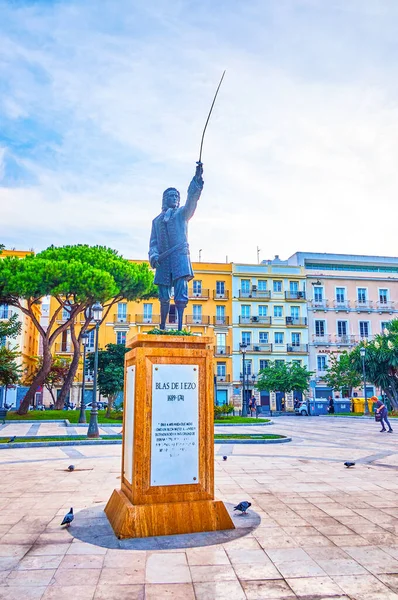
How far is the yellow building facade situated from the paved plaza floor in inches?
1282

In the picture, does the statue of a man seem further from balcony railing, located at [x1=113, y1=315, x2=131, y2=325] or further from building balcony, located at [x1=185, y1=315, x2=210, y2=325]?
building balcony, located at [x1=185, y1=315, x2=210, y2=325]

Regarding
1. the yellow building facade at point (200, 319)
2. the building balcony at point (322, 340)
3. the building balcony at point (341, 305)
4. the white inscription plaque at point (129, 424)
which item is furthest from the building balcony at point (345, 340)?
the white inscription plaque at point (129, 424)

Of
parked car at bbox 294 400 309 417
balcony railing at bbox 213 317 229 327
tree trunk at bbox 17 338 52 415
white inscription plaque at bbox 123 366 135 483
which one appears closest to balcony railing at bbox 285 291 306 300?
balcony railing at bbox 213 317 229 327

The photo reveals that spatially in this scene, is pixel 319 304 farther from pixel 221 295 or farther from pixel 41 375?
pixel 41 375

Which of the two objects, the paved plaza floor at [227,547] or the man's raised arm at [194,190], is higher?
the man's raised arm at [194,190]

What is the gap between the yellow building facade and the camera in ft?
134

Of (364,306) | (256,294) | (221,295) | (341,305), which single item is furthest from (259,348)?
(364,306)

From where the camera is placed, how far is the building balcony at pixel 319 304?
1736 inches

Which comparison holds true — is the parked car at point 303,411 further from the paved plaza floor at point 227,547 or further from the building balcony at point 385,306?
the paved plaza floor at point 227,547

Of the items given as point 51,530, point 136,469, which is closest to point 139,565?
point 136,469

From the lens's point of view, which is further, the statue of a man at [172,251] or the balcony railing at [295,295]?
the balcony railing at [295,295]

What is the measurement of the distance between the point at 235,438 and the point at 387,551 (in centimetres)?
1039

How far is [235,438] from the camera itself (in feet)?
47.7

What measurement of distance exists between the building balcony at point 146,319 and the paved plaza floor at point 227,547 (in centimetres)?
3312
